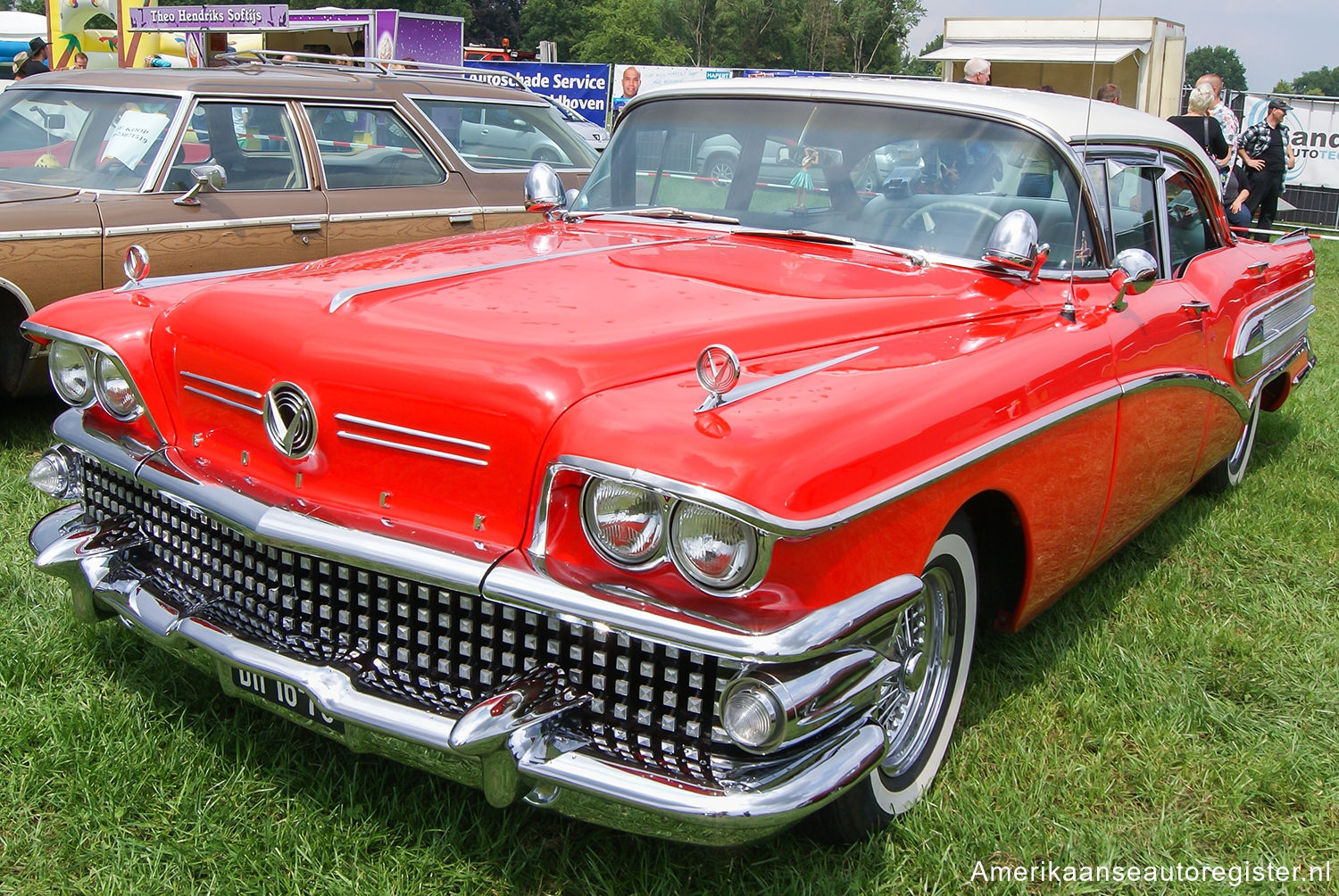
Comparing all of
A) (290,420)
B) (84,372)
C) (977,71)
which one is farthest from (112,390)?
(977,71)

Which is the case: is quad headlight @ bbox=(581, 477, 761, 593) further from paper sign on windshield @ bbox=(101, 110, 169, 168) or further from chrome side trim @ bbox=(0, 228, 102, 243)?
paper sign on windshield @ bbox=(101, 110, 169, 168)

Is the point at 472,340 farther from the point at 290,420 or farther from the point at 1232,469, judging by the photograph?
the point at 1232,469

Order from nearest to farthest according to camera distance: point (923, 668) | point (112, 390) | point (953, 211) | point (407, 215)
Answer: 1. point (923, 668)
2. point (112, 390)
3. point (953, 211)
4. point (407, 215)

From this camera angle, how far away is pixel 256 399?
248 cm

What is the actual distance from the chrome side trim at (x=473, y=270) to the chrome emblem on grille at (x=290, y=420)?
0.71 feet

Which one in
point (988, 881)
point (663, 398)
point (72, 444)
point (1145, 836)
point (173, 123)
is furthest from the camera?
point (173, 123)

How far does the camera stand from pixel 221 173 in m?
5.43

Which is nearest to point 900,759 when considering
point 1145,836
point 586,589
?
point 1145,836

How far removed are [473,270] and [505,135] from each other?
429cm

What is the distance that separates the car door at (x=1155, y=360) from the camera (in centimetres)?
329

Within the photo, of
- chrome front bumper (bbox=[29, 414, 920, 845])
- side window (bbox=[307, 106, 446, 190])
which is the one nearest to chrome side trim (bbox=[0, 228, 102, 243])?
side window (bbox=[307, 106, 446, 190])

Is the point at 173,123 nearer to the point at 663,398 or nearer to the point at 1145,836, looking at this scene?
the point at 663,398

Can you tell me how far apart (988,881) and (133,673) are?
2.25 metres

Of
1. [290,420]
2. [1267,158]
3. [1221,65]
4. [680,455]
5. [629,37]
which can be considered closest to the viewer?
[680,455]
